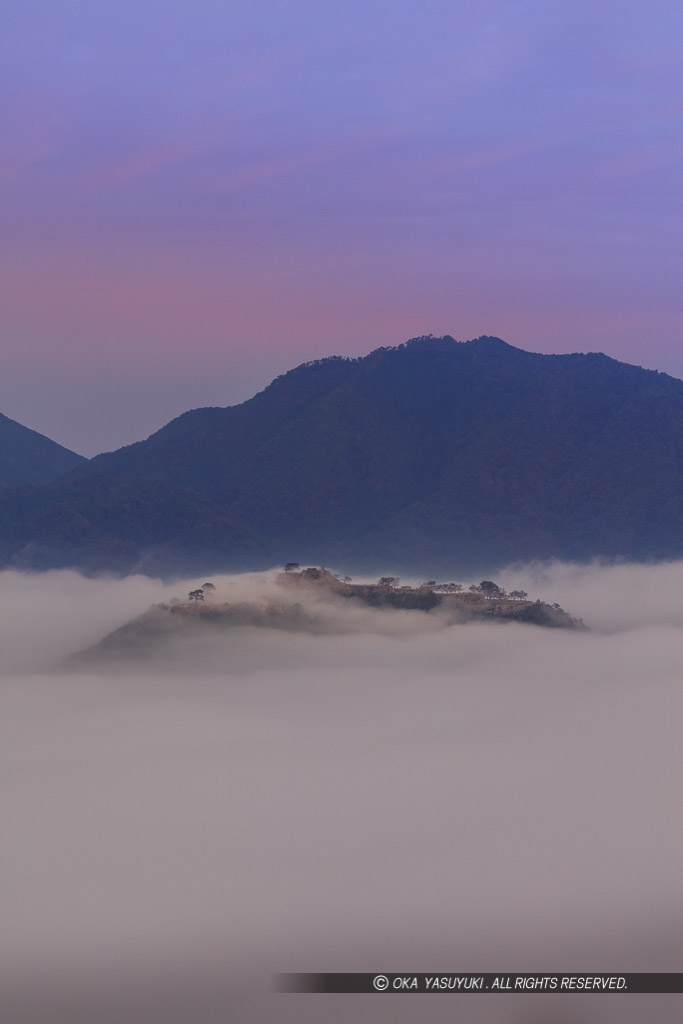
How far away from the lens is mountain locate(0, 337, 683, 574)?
13775 centimetres

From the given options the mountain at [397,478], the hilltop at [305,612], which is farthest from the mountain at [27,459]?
the hilltop at [305,612]

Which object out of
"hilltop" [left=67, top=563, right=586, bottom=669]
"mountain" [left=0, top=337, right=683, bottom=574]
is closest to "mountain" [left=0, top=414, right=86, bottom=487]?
"mountain" [left=0, top=337, right=683, bottom=574]

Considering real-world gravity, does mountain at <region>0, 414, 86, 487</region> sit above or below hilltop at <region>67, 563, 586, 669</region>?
above

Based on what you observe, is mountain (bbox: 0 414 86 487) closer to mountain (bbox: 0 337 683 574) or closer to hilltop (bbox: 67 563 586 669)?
mountain (bbox: 0 337 683 574)

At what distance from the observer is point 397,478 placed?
153875mm

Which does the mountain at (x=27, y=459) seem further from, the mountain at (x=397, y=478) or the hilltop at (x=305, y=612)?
the hilltop at (x=305, y=612)

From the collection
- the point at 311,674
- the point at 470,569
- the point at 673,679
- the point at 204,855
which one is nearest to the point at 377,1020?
the point at 204,855

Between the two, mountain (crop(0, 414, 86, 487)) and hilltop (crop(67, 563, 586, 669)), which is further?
mountain (crop(0, 414, 86, 487))

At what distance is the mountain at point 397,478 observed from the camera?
138 meters

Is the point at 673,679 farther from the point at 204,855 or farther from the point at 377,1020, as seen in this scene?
the point at 377,1020

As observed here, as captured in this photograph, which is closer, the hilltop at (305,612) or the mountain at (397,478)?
the hilltop at (305,612)

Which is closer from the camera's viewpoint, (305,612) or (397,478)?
(305,612)

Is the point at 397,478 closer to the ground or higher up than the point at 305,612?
higher up

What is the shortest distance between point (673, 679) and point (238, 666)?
34846 mm
